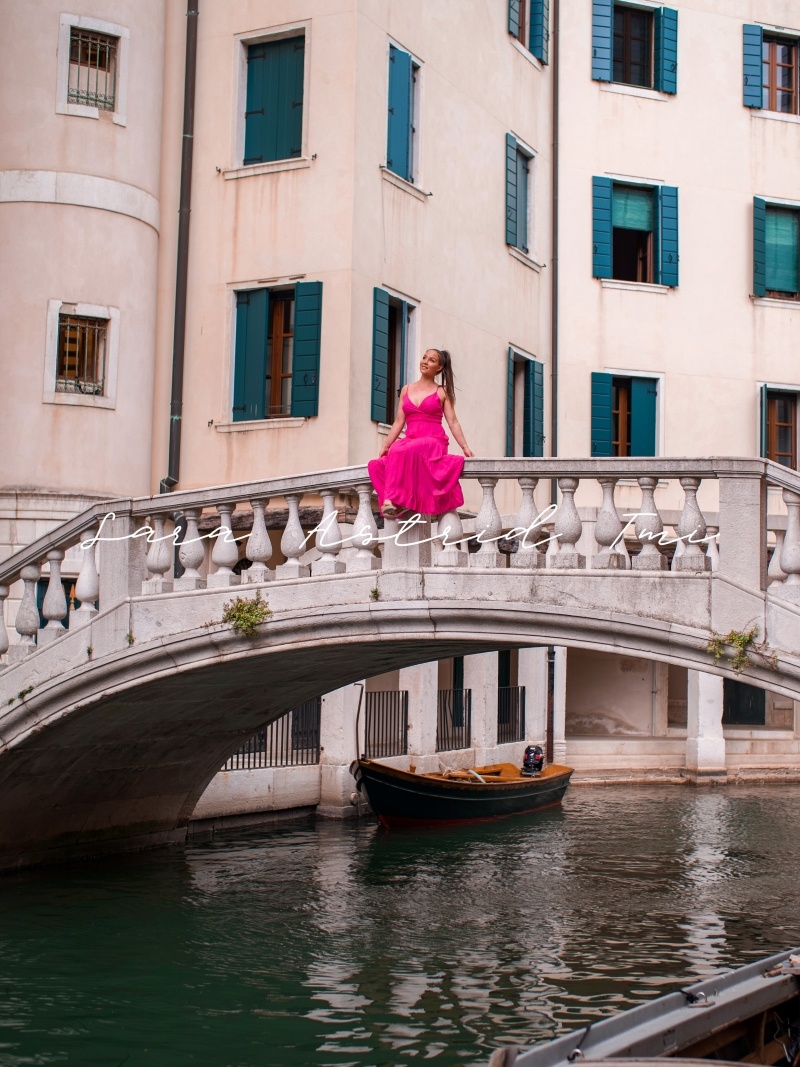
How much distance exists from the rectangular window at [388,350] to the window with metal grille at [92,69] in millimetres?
3516

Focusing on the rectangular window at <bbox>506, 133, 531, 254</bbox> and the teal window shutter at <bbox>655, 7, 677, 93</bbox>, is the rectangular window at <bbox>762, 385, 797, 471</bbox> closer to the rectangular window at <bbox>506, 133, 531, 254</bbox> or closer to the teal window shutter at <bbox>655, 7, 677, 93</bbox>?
the rectangular window at <bbox>506, 133, 531, 254</bbox>

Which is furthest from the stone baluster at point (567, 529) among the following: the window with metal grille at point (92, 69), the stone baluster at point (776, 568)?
the window with metal grille at point (92, 69)

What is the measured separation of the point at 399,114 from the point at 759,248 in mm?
7008

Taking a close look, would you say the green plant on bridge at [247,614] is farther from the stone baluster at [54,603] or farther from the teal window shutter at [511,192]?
the teal window shutter at [511,192]

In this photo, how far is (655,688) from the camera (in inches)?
1005

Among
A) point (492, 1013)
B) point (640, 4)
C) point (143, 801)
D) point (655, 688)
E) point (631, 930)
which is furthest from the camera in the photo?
point (655, 688)

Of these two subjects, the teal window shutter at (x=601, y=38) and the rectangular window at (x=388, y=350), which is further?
the teal window shutter at (x=601, y=38)

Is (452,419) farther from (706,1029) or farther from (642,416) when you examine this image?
(642,416)

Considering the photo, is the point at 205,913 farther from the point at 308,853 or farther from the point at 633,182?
the point at 633,182

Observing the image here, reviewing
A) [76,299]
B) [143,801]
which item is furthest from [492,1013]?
[76,299]

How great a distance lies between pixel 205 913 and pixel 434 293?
7779mm

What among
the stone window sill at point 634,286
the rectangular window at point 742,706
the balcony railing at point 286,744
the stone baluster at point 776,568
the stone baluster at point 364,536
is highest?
the stone window sill at point 634,286

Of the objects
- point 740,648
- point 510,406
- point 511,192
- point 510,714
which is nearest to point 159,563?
point 740,648

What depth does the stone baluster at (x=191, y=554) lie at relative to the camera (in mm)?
10781
